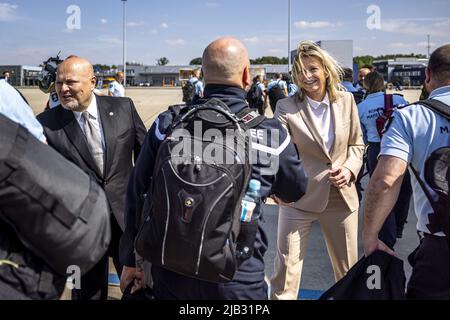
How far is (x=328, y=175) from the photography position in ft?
10.2

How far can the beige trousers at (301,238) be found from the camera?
3135 mm

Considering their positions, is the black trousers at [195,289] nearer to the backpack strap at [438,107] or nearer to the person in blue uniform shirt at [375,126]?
the backpack strap at [438,107]

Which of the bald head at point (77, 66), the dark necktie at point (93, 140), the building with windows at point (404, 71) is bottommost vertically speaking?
the dark necktie at point (93, 140)

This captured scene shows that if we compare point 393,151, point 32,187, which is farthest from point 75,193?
point 393,151

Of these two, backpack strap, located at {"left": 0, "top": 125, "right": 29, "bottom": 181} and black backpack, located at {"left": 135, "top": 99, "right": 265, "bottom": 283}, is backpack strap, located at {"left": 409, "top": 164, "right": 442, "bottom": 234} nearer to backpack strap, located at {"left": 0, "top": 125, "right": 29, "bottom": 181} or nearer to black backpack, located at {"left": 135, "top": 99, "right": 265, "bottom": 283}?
black backpack, located at {"left": 135, "top": 99, "right": 265, "bottom": 283}

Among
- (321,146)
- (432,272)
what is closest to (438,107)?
(432,272)

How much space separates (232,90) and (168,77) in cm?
10664

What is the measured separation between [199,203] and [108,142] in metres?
1.62

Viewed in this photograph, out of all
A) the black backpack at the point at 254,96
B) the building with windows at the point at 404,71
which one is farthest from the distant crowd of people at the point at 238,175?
the building with windows at the point at 404,71

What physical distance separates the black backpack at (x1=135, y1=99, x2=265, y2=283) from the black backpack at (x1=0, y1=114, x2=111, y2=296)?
1.03 ft

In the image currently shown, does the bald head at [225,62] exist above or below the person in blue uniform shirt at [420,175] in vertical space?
above

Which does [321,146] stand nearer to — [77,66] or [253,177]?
[253,177]

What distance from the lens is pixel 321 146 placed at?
10.2 feet
